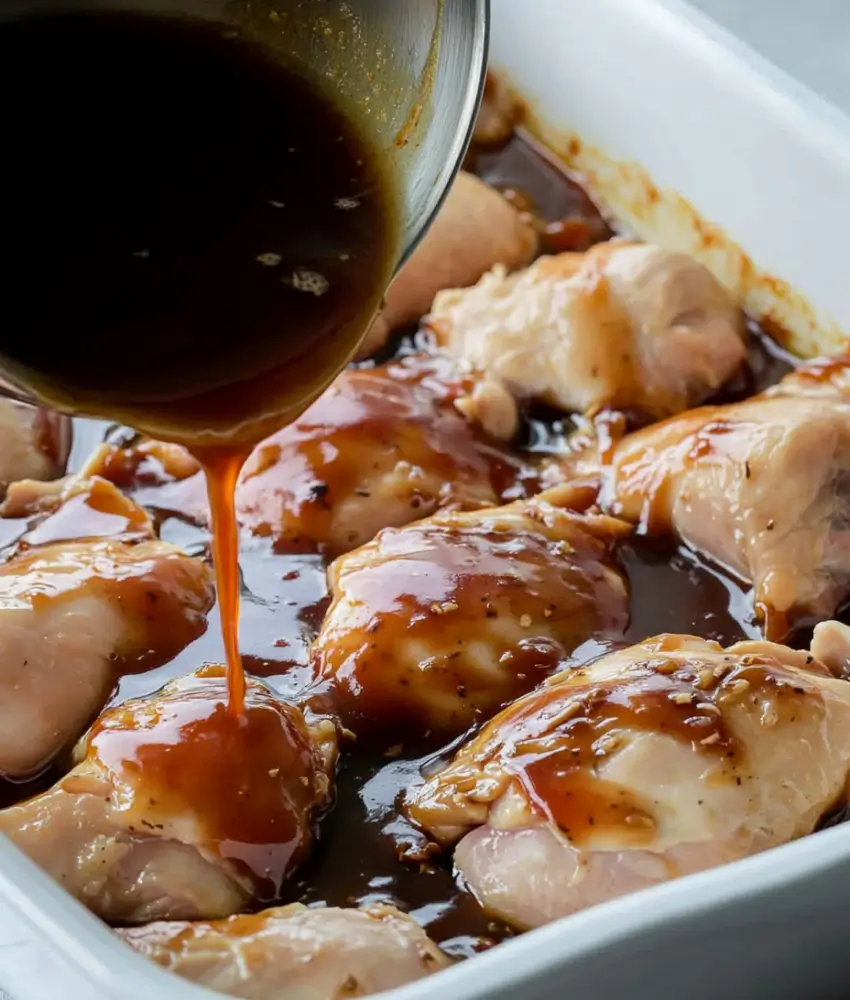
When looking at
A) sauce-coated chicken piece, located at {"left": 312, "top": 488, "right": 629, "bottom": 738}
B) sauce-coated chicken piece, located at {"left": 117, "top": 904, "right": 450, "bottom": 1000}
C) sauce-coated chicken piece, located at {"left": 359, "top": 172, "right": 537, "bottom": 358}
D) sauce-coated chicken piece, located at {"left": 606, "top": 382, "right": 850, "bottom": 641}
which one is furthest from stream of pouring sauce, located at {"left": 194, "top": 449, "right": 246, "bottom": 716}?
sauce-coated chicken piece, located at {"left": 359, "top": 172, "right": 537, "bottom": 358}

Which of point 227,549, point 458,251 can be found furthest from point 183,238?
point 458,251

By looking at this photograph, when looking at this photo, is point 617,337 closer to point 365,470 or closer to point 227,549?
point 365,470

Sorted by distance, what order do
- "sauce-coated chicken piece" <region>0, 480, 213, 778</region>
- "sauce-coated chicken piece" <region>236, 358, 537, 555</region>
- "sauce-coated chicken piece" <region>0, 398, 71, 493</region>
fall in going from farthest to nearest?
"sauce-coated chicken piece" <region>0, 398, 71, 493</region> → "sauce-coated chicken piece" <region>236, 358, 537, 555</region> → "sauce-coated chicken piece" <region>0, 480, 213, 778</region>

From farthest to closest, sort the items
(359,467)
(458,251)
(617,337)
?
1. (458,251)
2. (617,337)
3. (359,467)

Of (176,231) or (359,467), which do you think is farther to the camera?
(359,467)

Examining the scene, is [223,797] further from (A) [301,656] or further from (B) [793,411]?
(B) [793,411]

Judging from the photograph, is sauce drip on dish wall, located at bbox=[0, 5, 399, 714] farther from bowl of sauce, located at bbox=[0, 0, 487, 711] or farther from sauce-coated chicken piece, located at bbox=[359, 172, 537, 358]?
sauce-coated chicken piece, located at bbox=[359, 172, 537, 358]
